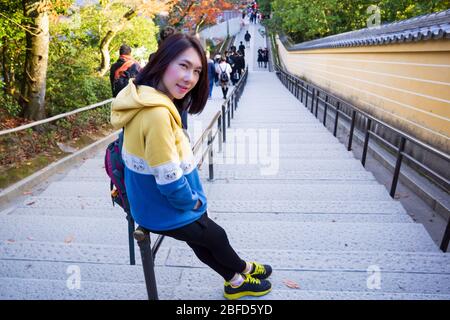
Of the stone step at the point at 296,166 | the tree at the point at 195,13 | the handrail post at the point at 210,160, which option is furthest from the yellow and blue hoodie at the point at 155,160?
the tree at the point at 195,13

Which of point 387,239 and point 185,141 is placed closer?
point 185,141

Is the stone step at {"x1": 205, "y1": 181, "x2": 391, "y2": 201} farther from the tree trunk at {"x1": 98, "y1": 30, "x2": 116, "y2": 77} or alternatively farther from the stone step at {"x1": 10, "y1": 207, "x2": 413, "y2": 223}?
the tree trunk at {"x1": 98, "y1": 30, "x2": 116, "y2": 77}

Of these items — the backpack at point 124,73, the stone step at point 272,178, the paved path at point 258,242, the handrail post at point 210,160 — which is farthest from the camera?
the backpack at point 124,73

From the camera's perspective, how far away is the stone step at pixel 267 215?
326 cm

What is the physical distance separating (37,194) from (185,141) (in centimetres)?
333

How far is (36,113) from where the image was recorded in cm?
622

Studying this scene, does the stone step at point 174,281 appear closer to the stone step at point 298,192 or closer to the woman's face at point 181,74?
the woman's face at point 181,74

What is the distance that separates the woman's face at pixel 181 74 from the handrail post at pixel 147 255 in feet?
2.28

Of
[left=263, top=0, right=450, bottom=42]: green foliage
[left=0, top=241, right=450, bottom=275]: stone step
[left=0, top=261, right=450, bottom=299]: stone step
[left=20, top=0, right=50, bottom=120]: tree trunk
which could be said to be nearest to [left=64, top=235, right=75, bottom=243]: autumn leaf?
[left=0, top=241, right=450, bottom=275]: stone step

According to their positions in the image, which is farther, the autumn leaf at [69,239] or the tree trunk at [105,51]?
the tree trunk at [105,51]

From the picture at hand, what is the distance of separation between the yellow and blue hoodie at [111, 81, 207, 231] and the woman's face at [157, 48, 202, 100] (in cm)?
12

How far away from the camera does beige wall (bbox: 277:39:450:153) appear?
4.59m

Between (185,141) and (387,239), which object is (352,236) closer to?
(387,239)
